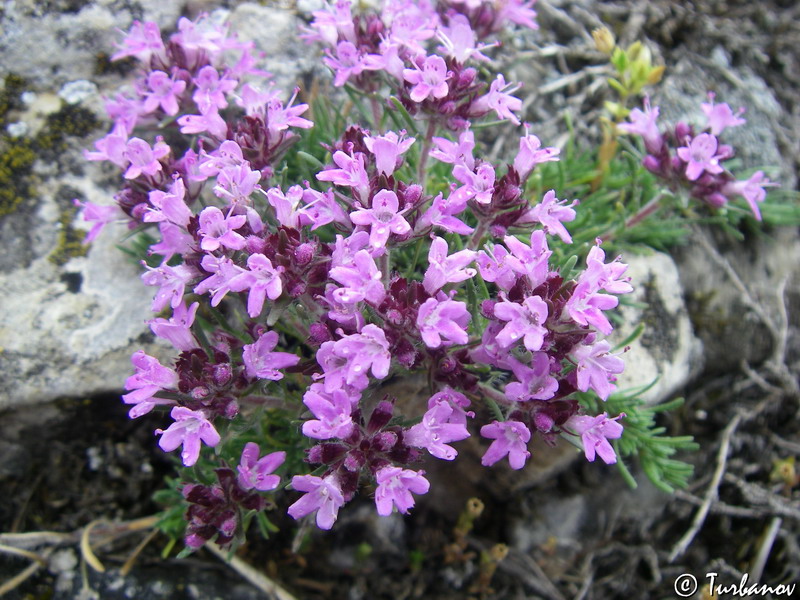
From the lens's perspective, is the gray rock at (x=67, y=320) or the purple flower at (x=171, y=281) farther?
the gray rock at (x=67, y=320)

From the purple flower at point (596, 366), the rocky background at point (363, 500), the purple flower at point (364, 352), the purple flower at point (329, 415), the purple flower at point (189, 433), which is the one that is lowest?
the rocky background at point (363, 500)

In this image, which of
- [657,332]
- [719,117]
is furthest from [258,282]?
[719,117]

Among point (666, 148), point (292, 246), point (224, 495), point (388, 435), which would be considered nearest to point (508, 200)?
point (292, 246)

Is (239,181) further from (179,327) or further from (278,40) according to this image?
(278,40)

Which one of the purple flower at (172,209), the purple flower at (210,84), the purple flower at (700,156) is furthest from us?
the purple flower at (700,156)

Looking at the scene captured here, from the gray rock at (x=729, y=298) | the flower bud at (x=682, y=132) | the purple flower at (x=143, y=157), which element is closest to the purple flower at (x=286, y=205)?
the purple flower at (x=143, y=157)

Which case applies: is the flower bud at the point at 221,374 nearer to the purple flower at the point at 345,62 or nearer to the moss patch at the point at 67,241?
the purple flower at the point at 345,62

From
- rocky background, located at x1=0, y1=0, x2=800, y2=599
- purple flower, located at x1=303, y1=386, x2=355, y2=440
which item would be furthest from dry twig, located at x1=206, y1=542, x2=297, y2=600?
purple flower, located at x1=303, y1=386, x2=355, y2=440

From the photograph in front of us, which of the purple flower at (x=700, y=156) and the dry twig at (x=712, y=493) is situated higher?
the purple flower at (x=700, y=156)
